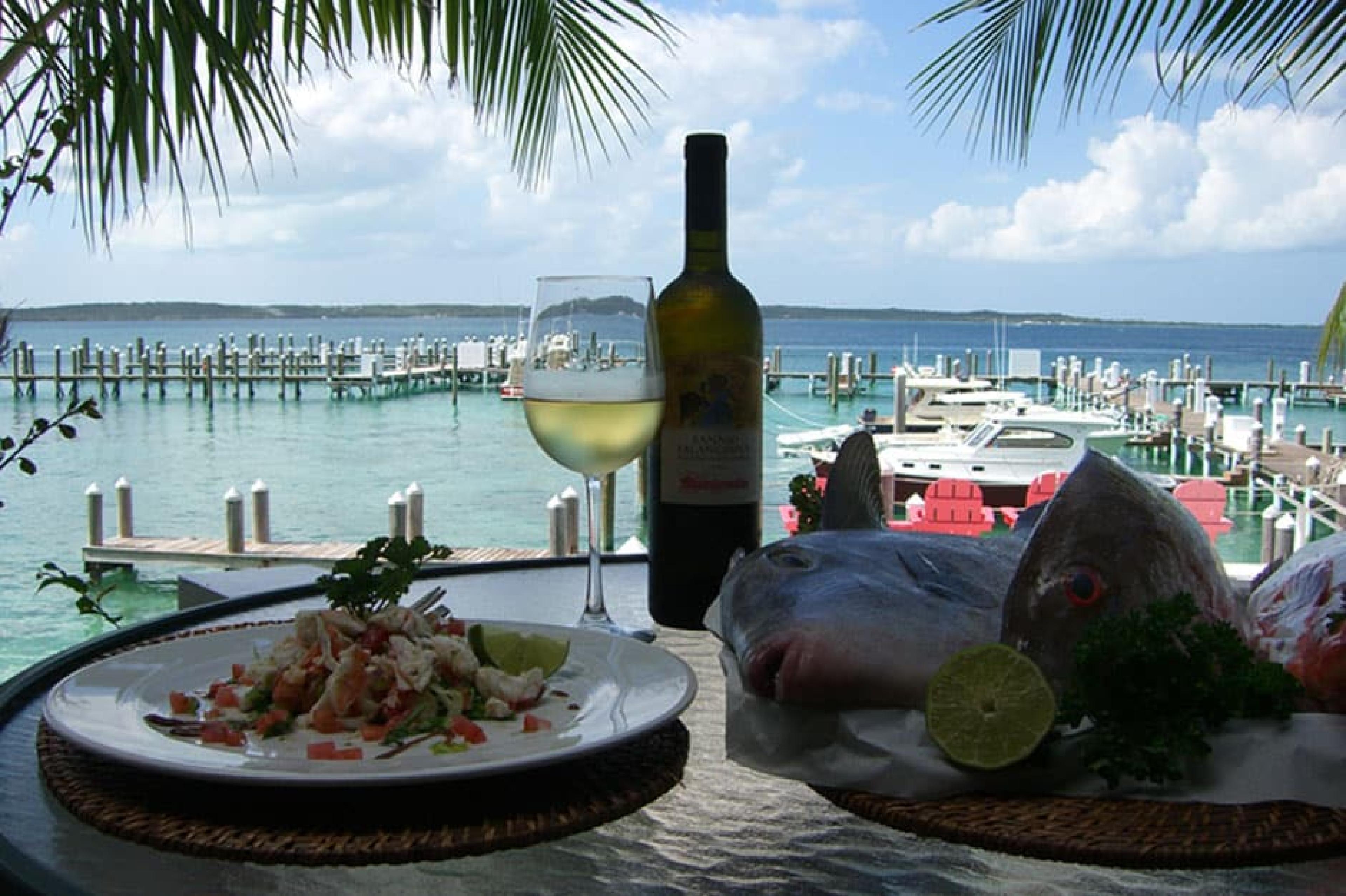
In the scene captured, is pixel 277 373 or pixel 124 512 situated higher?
pixel 277 373

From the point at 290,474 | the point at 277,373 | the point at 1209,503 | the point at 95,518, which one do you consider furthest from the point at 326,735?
the point at 277,373

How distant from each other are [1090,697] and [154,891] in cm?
43

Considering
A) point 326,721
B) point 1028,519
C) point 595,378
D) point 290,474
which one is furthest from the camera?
point 290,474

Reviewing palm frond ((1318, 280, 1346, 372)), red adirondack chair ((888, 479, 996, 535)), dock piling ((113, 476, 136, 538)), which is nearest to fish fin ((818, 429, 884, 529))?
palm frond ((1318, 280, 1346, 372))

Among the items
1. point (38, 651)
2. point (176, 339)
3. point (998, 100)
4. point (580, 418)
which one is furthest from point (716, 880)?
point (176, 339)

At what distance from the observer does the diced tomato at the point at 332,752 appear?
0.64m

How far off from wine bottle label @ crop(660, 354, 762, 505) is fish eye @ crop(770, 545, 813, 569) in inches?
11.9

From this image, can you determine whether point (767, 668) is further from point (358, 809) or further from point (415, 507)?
point (415, 507)

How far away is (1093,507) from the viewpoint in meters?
0.65

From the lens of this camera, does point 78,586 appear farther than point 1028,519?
Yes

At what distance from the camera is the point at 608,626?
1045 mm

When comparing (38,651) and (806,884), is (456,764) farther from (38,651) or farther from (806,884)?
(38,651)

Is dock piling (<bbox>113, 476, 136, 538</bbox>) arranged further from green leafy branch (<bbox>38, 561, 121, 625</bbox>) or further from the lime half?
the lime half

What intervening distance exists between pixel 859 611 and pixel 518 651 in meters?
0.24
